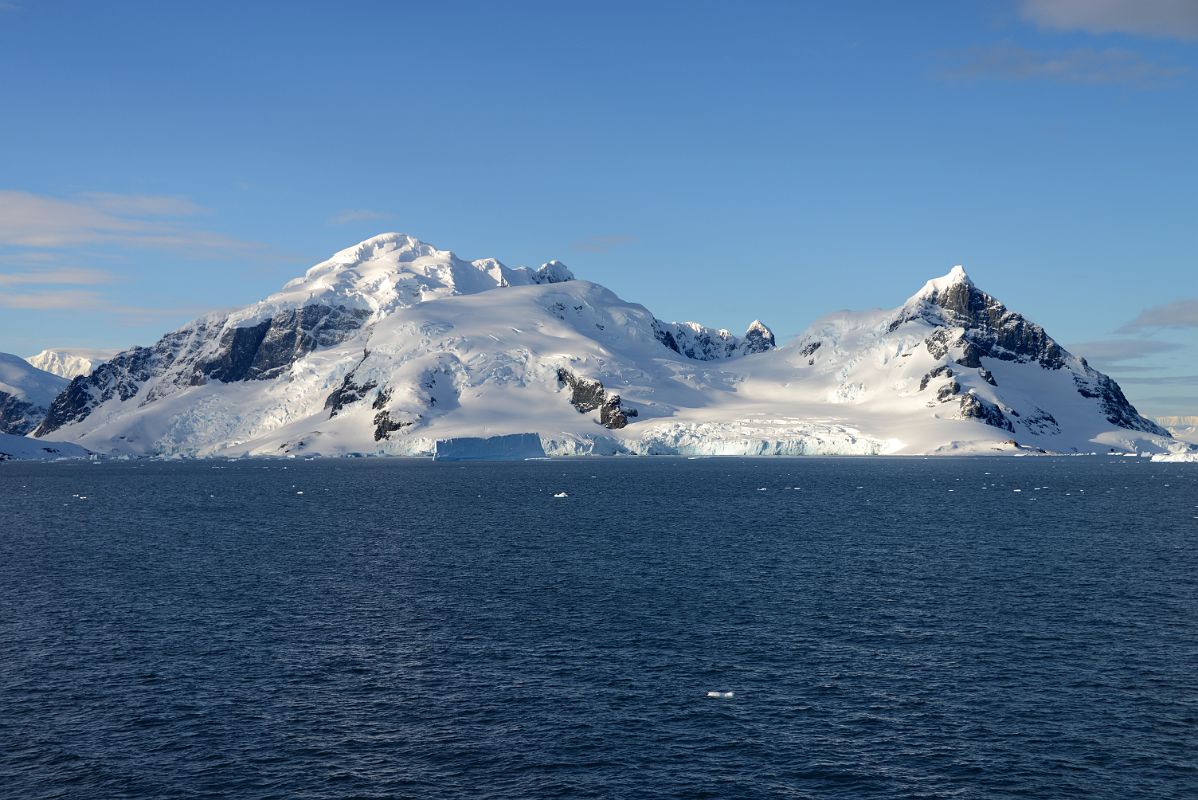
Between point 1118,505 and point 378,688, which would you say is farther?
point 1118,505

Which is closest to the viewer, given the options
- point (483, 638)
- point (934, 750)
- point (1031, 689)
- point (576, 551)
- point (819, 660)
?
point (934, 750)

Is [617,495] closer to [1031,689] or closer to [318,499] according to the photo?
[318,499]

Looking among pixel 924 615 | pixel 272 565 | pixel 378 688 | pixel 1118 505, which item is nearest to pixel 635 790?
pixel 378 688

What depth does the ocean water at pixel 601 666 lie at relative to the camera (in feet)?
122

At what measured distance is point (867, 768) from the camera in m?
37.2

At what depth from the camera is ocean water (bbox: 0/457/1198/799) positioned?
3712 cm

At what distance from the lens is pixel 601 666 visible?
50.1 m

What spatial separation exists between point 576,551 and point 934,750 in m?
53.3

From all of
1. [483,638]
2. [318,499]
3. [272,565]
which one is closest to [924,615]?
[483,638]

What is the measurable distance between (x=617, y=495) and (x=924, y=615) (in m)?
100

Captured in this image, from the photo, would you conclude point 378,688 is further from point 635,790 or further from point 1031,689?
point 1031,689

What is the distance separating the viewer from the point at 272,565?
83.1m

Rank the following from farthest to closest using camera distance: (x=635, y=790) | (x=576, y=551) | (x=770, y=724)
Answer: (x=576, y=551)
(x=770, y=724)
(x=635, y=790)

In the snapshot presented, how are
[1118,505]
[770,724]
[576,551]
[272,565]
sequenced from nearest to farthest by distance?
[770,724] < [272,565] < [576,551] < [1118,505]
